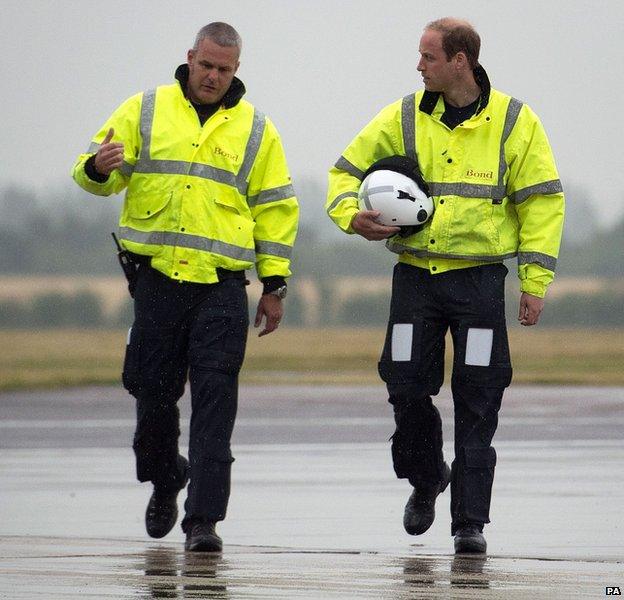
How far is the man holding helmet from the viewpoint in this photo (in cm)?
823

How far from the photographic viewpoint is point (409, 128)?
840 centimetres

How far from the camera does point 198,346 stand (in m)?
8.28

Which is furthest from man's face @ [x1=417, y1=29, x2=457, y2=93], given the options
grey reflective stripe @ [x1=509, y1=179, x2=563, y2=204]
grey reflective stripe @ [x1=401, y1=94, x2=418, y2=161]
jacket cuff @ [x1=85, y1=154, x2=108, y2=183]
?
jacket cuff @ [x1=85, y1=154, x2=108, y2=183]

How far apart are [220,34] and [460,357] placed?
1707 mm

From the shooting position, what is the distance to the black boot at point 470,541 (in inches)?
309

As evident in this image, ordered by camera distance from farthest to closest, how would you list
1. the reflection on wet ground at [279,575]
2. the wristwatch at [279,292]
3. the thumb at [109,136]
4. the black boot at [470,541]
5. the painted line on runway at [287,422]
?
1. the painted line on runway at [287,422]
2. the wristwatch at [279,292]
3. the thumb at [109,136]
4. the black boot at [470,541]
5. the reflection on wet ground at [279,575]

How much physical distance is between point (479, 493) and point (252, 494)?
2.34 meters

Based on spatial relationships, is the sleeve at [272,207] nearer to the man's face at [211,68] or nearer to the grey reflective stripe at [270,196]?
the grey reflective stripe at [270,196]

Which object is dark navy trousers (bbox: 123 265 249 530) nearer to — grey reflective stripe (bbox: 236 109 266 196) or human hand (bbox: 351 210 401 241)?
grey reflective stripe (bbox: 236 109 266 196)

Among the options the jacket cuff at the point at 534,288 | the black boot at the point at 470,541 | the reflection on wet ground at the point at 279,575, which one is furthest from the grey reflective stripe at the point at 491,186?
the reflection on wet ground at the point at 279,575

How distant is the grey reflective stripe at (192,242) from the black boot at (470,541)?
1.48 metres

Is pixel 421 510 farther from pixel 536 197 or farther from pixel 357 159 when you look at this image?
pixel 357 159

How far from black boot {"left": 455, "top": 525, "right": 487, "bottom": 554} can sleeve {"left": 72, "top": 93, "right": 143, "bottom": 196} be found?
2062 millimetres

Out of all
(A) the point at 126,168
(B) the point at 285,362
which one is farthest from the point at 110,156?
(B) the point at 285,362
